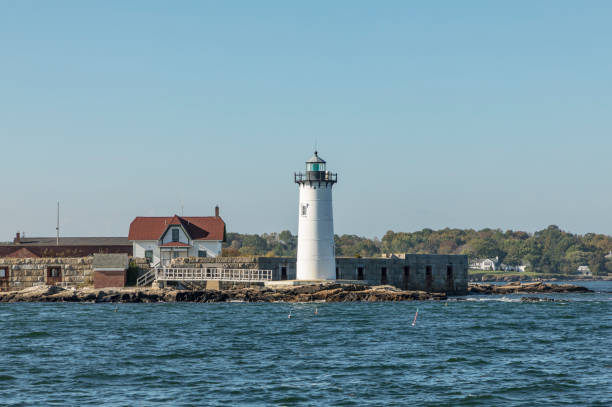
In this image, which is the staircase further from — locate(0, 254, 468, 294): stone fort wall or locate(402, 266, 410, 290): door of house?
locate(402, 266, 410, 290): door of house

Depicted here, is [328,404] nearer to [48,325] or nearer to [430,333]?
[430,333]

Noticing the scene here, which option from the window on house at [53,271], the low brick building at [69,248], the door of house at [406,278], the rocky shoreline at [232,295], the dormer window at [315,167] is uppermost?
the dormer window at [315,167]

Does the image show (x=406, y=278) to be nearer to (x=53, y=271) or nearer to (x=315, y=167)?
(x=315, y=167)

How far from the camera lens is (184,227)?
8119 centimetres

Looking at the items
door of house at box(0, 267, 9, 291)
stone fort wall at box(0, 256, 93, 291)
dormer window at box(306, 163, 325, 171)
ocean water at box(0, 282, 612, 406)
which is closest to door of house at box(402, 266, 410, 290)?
dormer window at box(306, 163, 325, 171)

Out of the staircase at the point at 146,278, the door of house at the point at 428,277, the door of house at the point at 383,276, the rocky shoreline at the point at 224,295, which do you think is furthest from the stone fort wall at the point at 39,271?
the door of house at the point at 428,277

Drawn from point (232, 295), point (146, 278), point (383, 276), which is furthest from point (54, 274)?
point (383, 276)

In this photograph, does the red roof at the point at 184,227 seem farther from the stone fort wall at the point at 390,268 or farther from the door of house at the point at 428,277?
the door of house at the point at 428,277

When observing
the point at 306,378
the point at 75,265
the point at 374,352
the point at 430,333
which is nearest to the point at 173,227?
the point at 75,265

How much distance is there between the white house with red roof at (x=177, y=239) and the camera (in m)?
80.9

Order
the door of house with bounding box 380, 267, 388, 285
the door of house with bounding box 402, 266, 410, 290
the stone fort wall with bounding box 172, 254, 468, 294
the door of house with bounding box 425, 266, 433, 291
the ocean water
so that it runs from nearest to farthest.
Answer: the ocean water < the stone fort wall with bounding box 172, 254, 468, 294 < the door of house with bounding box 380, 267, 388, 285 < the door of house with bounding box 402, 266, 410, 290 < the door of house with bounding box 425, 266, 433, 291

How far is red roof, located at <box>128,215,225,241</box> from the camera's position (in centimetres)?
8138

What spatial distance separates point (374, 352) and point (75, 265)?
39213mm

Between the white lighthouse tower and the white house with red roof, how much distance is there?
14473 mm
